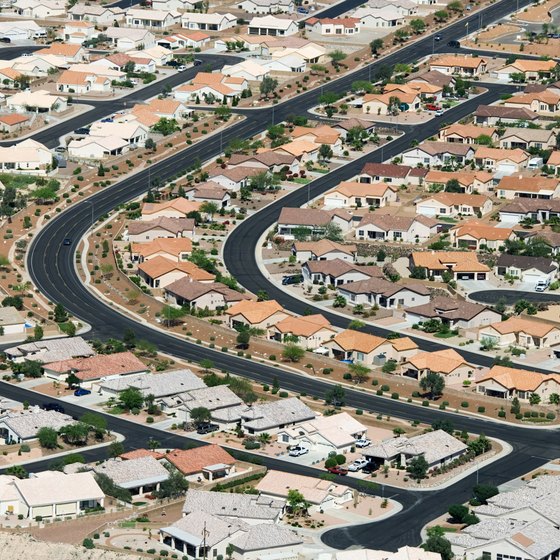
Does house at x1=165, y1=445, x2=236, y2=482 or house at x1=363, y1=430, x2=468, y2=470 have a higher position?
house at x1=165, y1=445, x2=236, y2=482

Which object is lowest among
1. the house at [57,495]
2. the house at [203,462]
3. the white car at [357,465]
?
the white car at [357,465]

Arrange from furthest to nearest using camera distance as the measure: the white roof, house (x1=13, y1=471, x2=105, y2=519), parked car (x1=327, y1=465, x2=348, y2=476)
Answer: parked car (x1=327, y1=465, x2=348, y2=476)
the white roof
house (x1=13, y1=471, x2=105, y2=519)

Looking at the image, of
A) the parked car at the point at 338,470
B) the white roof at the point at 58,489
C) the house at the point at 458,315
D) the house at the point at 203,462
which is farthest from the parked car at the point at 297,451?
the house at the point at 458,315

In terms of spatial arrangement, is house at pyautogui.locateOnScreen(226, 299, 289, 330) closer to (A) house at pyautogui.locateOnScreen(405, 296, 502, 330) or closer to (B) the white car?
(A) house at pyautogui.locateOnScreen(405, 296, 502, 330)

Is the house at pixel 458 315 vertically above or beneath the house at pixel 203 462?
beneath

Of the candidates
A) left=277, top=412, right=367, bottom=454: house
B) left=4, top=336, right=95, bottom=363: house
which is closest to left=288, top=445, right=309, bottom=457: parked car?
left=277, top=412, right=367, bottom=454: house

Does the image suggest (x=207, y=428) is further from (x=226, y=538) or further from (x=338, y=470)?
(x=226, y=538)

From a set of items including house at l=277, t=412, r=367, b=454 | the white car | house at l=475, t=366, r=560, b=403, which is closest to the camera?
the white car

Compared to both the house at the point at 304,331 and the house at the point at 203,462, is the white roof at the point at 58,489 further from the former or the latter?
the house at the point at 304,331
